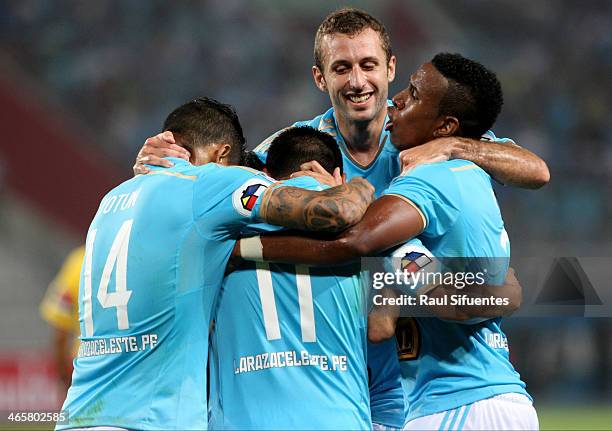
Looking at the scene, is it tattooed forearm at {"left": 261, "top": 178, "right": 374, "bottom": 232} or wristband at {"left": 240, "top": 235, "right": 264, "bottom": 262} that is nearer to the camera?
tattooed forearm at {"left": 261, "top": 178, "right": 374, "bottom": 232}

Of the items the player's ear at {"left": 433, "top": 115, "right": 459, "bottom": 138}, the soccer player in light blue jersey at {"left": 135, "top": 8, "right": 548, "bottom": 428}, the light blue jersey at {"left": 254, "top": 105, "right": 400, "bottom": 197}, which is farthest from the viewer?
the light blue jersey at {"left": 254, "top": 105, "right": 400, "bottom": 197}

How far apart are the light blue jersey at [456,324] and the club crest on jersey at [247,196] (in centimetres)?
57

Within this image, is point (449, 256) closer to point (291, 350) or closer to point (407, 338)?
point (407, 338)

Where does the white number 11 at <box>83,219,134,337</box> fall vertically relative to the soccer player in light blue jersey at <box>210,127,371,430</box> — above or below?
above

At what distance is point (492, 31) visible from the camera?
15234mm

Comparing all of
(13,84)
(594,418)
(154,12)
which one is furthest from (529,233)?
(13,84)

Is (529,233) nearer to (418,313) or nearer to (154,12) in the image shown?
(154,12)

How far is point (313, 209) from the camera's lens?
11.6ft

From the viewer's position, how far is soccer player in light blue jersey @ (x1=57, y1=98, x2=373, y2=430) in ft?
11.7

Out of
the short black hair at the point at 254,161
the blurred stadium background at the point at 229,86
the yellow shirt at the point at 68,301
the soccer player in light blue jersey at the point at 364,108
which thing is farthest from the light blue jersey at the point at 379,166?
the blurred stadium background at the point at 229,86

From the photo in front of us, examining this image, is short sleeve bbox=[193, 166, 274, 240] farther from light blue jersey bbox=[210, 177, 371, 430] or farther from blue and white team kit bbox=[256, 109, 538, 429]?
blue and white team kit bbox=[256, 109, 538, 429]

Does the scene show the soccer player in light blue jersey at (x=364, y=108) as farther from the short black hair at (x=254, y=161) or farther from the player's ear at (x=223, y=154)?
the player's ear at (x=223, y=154)

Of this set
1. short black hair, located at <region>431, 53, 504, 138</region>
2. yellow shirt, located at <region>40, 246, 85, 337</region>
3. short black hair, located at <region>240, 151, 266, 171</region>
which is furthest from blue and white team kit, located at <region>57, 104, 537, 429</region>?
yellow shirt, located at <region>40, 246, 85, 337</region>

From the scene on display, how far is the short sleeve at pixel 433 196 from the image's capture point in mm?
3621
